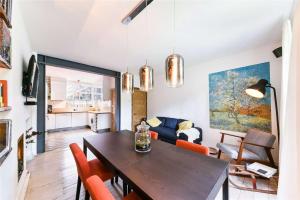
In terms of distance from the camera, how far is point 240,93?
316cm

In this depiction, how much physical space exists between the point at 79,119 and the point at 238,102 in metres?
6.51

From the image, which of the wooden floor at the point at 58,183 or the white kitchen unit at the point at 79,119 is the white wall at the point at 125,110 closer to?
the wooden floor at the point at 58,183

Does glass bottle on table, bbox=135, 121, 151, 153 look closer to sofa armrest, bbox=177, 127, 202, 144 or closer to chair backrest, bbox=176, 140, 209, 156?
chair backrest, bbox=176, 140, 209, 156

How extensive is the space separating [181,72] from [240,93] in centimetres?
251

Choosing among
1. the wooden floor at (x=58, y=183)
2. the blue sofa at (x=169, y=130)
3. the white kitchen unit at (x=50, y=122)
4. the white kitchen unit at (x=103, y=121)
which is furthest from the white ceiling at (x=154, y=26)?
the white kitchen unit at (x=50, y=122)

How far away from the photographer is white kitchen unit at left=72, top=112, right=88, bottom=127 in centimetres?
625

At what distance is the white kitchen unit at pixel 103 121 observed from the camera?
224 inches

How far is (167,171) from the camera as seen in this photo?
1111 millimetres

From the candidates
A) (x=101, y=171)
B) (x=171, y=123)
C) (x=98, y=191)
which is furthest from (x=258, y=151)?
(x=98, y=191)

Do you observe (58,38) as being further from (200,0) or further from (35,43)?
(200,0)

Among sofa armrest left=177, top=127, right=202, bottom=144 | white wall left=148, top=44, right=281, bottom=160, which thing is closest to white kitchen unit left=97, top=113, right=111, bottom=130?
white wall left=148, top=44, right=281, bottom=160

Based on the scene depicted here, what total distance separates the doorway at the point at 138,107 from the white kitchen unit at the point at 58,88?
3.50 metres

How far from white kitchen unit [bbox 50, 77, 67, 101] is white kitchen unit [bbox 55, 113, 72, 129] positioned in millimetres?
866

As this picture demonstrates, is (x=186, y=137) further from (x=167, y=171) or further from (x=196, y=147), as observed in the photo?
(x=167, y=171)
